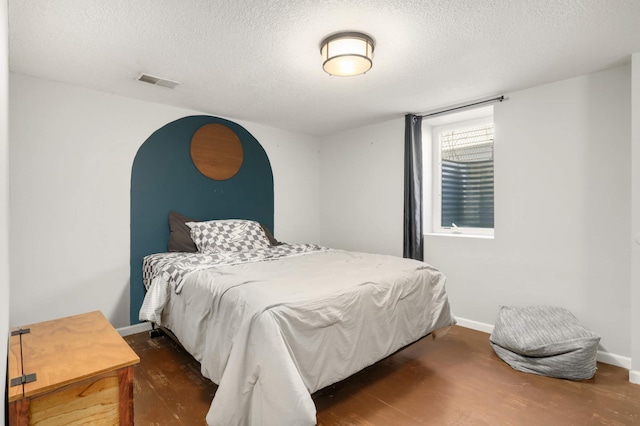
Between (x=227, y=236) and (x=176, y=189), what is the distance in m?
0.74

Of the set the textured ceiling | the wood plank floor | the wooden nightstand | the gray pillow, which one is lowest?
the wood plank floor

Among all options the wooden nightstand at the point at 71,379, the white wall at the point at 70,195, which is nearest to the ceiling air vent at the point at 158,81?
the white wall at the point at 70,195

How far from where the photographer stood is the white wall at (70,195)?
259 centimetres

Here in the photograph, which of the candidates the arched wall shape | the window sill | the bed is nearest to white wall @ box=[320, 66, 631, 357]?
the window sill

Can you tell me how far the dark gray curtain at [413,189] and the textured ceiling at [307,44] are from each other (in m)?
0.51

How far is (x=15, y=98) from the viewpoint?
2564 millimetres

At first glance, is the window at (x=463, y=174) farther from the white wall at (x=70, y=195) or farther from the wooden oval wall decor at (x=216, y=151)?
the white wall at (x=70, y=195)

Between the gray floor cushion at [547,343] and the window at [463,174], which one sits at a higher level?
the window at [463,174]

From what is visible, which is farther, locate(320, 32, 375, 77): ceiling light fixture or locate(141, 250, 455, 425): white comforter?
locate(320, 32, 375, 77): ceiling light fixture

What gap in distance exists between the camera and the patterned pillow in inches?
128

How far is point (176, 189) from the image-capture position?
3432 mm

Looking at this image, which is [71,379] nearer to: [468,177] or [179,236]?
[179,236]

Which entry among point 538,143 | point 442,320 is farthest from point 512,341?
point 538,143

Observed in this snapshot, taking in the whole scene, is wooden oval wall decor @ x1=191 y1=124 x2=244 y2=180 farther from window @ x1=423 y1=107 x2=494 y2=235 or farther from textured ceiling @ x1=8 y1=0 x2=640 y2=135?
window @ x1=423 y1=107 x2=494 y2=235
